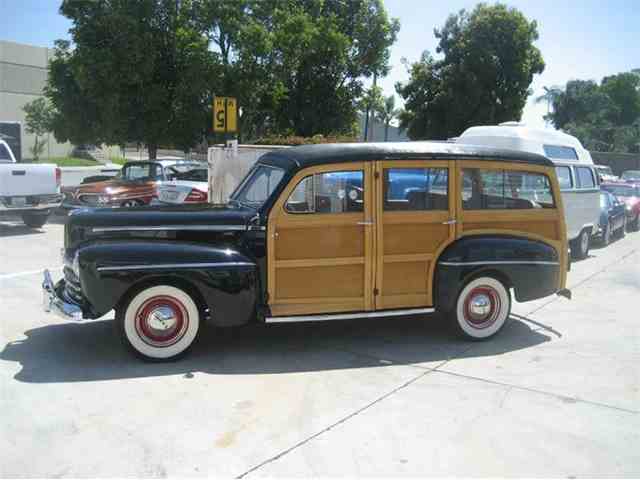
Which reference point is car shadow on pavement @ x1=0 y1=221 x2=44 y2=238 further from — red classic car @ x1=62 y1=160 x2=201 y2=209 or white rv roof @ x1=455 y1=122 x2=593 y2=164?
white rv roof @ x1=455 y1=122 x2=593 y2=164

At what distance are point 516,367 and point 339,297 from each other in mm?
1754

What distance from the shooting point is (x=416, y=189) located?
6133 millimetres

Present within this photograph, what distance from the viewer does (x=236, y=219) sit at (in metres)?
5.77

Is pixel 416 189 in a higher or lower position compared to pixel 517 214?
higher

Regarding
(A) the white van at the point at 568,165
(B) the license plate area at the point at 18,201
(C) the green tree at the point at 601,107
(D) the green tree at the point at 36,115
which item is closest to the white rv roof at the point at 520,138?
(A) the white van at the point at 568,165

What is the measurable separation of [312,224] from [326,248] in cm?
26

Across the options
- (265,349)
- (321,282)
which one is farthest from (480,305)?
(265,349)

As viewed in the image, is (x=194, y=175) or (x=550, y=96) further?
(x=550, y=96)

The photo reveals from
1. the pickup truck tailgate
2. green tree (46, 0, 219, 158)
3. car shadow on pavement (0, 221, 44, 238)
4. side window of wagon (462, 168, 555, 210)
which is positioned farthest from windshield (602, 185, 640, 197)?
car shadow on pavement (0, 221, 44, 238)

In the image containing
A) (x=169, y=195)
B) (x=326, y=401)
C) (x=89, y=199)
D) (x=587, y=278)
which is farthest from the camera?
(x=89, y=199)

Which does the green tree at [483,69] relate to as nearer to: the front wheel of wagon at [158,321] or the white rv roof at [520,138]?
the white rv roof at [520,138]

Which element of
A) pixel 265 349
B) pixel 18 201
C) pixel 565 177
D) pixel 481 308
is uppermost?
pixel 565 177

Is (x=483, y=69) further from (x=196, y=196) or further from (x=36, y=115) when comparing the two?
(x=36, y=115)

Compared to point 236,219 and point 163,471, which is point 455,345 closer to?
point 236,219
